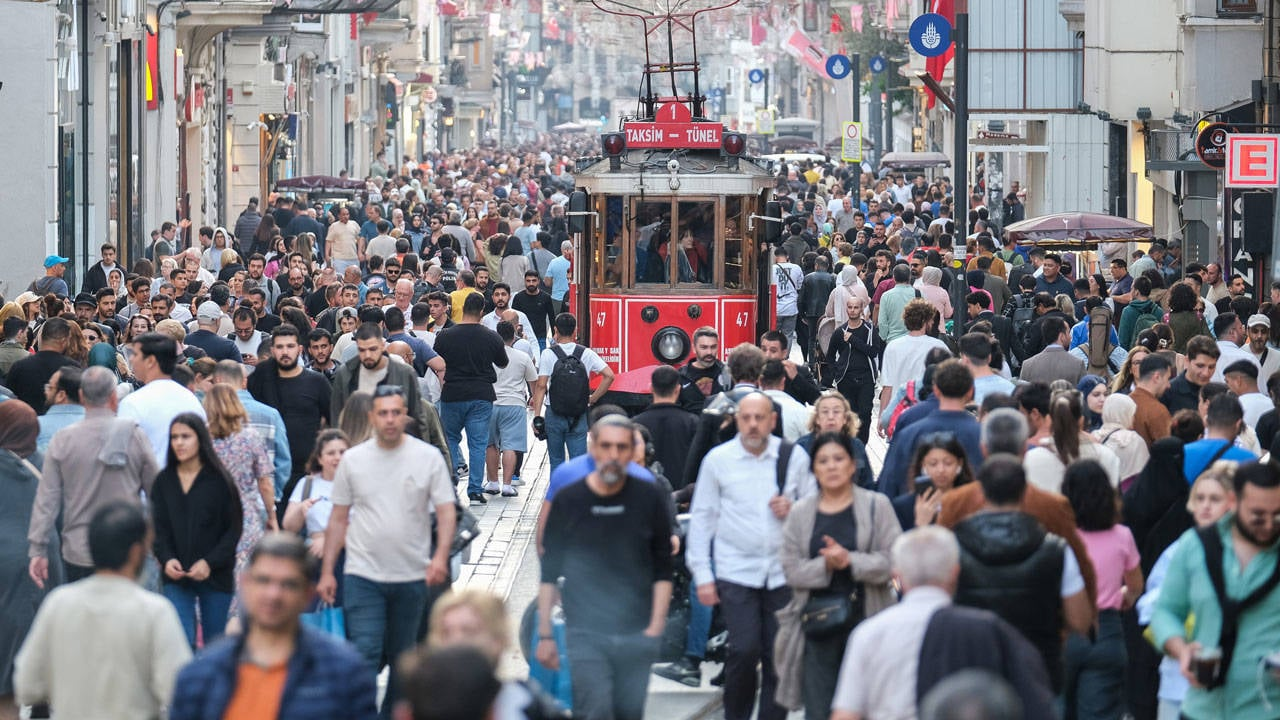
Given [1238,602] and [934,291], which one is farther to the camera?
[934,291]

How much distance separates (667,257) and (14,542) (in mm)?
8704

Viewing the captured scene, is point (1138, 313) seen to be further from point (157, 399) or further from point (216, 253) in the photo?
point (216, 253)

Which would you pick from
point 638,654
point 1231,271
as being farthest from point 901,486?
point 1231,271

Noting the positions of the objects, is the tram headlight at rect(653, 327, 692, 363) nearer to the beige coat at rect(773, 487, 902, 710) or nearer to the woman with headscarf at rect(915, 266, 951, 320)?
the woman with headscarf at rect(915, 266, 951, 320)

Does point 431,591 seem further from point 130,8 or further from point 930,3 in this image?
point 930,3

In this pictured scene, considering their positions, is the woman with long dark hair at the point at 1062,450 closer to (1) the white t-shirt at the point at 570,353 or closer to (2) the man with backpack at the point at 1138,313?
(1) the white t-shirt at the point at 570,353

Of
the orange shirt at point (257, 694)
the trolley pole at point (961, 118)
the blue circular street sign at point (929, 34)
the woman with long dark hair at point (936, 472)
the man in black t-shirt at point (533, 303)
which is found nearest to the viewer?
the orange shirt at point (257, 694)

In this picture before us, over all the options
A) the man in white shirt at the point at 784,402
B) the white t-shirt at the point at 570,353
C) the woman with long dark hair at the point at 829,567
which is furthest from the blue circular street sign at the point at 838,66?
the woman with long dark hair at the point at 829,567

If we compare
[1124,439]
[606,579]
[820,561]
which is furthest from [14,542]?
[1124,439]

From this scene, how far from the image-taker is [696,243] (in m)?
18.2

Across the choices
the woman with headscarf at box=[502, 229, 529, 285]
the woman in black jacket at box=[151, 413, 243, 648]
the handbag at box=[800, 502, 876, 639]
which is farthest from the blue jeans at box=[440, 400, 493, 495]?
the woman with headscarf at box=[502, 229, 529, 285]

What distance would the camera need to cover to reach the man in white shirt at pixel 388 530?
9320 millimetres

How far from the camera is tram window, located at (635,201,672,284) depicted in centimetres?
1816

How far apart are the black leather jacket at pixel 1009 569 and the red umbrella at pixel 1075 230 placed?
14571mm
